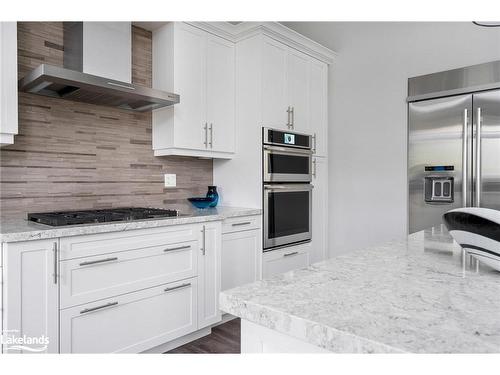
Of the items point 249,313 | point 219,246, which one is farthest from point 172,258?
point 249,313

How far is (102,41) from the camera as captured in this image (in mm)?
2369

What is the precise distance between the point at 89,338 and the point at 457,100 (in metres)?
3.14

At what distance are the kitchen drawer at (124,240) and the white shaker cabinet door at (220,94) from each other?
36.4 inches

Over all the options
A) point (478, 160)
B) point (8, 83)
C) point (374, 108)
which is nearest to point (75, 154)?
point (8, 83)

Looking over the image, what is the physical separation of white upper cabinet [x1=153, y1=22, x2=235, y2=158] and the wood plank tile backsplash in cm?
16

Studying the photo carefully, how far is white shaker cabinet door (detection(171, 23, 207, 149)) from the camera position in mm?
2732

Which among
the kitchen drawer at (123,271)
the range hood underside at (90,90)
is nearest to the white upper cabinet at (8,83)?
the range hood underside at (90,90)

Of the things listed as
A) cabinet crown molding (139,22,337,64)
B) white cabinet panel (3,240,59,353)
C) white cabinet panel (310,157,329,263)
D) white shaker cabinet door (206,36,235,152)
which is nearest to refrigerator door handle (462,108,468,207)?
white cabinet panel (310,157,329,263)

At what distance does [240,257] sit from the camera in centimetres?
281

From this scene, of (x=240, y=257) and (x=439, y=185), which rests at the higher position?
(x=439, y=185)

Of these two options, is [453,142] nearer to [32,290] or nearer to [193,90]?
[193,90]

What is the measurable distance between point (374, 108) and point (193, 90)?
177cm

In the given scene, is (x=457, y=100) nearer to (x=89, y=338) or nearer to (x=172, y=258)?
(x=172, y=258)

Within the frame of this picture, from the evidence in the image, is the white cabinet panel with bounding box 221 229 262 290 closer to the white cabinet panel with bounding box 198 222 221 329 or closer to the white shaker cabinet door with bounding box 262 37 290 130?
the white cabinet panel with bounding box 198 222 221 329
